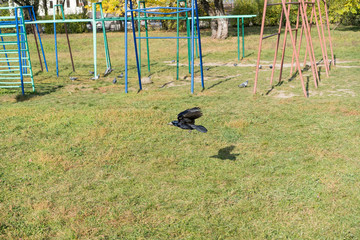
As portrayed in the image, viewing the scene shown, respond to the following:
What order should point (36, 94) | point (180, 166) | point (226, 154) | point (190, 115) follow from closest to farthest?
1. point (190, 115)
2. point (180, 166)
3. point (226, 154)
4. point (36, 94)

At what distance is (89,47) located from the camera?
19359 millimetres

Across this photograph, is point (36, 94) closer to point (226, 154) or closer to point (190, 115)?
point (226, 154)

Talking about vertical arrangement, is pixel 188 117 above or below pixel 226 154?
above

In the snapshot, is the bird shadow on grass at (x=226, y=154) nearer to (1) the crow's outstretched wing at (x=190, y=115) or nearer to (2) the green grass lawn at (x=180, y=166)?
(2) the green grass lawn at (x=180, y=166)

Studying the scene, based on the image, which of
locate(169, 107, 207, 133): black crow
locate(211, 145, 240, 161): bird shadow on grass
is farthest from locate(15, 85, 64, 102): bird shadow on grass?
locate(169, 107, 207, 133): black crow

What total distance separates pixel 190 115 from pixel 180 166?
972 millimetres

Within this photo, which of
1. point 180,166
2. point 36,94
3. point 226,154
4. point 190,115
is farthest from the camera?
point 36,94

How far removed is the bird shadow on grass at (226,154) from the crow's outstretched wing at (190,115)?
1.11 metres

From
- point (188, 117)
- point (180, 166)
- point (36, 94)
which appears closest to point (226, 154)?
point (180, 166)

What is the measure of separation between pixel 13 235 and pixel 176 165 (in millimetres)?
1954

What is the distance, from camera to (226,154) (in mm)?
4883

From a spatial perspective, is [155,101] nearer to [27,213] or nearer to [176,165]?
[176,165]

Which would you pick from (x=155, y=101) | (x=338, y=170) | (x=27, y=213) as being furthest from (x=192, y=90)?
(x=27, y=213)

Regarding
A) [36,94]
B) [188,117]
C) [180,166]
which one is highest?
[188,117]
